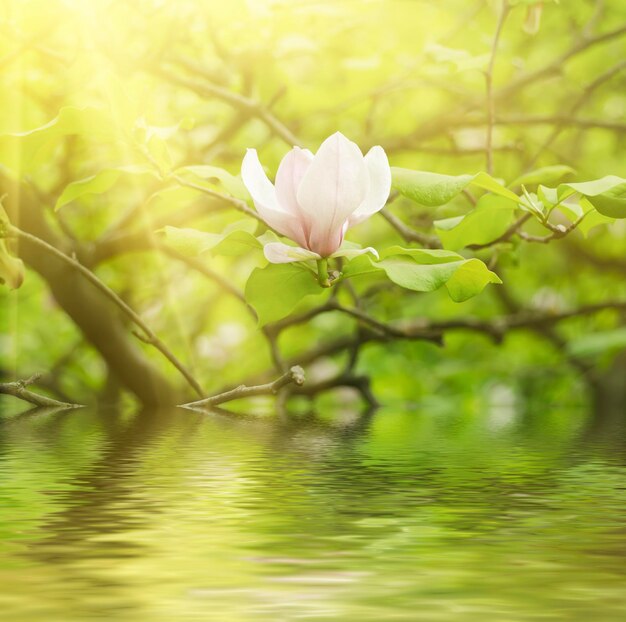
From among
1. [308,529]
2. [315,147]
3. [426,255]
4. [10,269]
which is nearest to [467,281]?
[426,255]

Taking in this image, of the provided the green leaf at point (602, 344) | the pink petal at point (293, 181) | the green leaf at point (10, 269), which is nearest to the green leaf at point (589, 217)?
the pink petal at point (293, 181)

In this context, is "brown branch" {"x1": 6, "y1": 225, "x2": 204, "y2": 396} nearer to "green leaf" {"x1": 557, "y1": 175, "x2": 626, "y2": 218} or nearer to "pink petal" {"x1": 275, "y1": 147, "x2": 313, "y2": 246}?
"pink petal" {"x1": 275, "y1": 147, "x2": 313, "y2": 246}

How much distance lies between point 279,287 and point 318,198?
0.50ft

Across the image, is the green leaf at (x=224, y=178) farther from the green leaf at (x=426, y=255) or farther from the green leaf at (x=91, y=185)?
the green leaf at (x=426, y=255)

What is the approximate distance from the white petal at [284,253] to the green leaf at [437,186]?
210 mm

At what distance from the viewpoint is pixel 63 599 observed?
0.52m

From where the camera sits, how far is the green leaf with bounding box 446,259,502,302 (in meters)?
1.07

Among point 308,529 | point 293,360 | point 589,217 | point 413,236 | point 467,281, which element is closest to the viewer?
point 308,529

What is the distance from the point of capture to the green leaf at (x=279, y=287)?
3.64 feet

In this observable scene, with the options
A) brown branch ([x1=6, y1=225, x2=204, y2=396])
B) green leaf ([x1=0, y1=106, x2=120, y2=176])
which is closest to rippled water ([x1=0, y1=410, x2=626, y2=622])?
brown branch ([x1=6, y1=225, x2=204, y2=396])

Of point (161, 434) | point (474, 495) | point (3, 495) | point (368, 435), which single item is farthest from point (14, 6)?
point (474, 495)

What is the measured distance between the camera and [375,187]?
104 centimetres

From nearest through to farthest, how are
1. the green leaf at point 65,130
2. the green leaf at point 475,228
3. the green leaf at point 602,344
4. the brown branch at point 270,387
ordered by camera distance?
the brown branch at point 270,387 → the green leaf at point 65,130 → the green leaf at point 475,228 → the green leaf at point 602,344

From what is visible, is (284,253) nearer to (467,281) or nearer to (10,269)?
(467,281)
